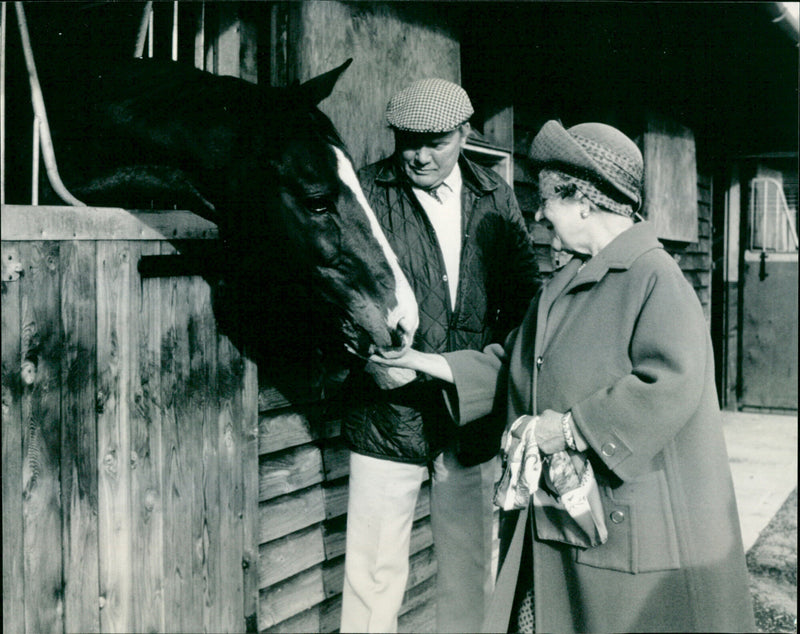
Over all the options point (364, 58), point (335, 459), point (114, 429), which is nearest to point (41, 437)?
point (114, 429)

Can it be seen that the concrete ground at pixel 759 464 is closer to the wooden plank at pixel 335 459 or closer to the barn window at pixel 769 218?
the barn window at pixel 769 218

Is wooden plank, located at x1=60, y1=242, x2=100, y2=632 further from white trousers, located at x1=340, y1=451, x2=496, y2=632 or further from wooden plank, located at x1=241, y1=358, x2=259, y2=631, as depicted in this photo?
white trousers, located at x1=340, y1=451, x2=496, y2=632

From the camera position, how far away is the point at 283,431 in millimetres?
2973

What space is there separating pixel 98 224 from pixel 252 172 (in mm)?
482

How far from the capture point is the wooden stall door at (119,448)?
211cm

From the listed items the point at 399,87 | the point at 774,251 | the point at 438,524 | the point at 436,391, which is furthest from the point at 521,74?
the point at 774,251

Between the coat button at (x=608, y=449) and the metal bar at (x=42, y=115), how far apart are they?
168cm

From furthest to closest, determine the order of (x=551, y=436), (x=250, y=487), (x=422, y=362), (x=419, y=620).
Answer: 1. (x=419, y=620)
2. (x=250, y=487)
3. (x=422, y=362)
4. (x=551, y=436)

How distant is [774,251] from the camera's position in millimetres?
9391

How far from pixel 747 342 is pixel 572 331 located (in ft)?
27.4

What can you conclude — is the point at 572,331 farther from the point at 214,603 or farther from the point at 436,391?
the point at 214,603

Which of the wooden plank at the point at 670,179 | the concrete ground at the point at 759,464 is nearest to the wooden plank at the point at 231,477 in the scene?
the concrete ground at the point at 759,464

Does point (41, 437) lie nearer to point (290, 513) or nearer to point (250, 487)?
point (250, 487)

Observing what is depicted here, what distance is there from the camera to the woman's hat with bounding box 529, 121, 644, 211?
6.57ft
